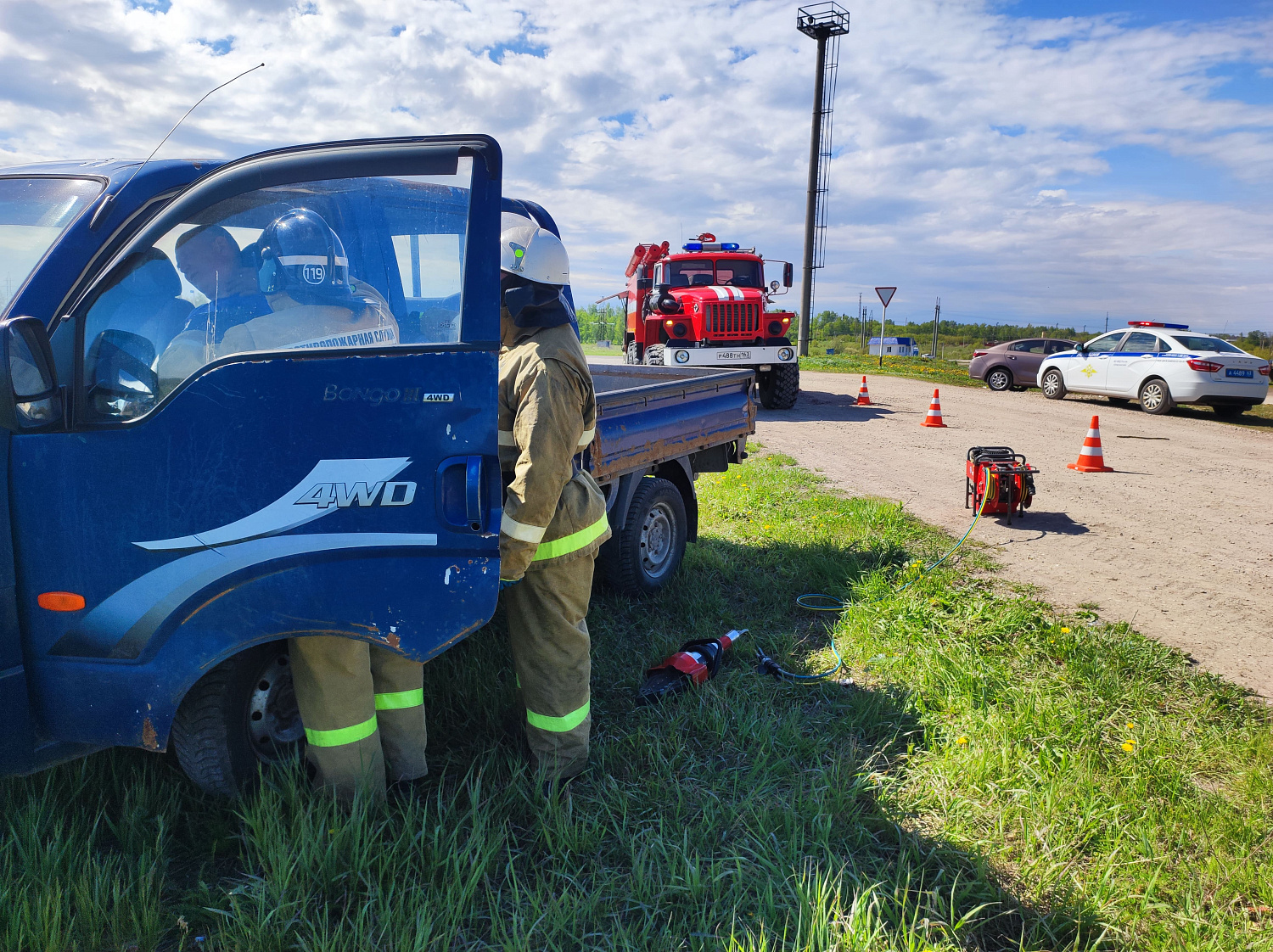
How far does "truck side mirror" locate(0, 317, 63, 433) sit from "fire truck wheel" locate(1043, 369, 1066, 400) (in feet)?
56.3

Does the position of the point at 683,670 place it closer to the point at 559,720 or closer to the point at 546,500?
the point at 559,720

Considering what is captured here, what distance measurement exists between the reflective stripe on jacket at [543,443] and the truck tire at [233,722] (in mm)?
838

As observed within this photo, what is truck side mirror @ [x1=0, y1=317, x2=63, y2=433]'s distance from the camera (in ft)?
6.83

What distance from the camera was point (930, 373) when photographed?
22844 millimetres

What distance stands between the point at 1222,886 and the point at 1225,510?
19.1 ft

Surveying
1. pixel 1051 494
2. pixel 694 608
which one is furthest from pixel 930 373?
pixel 694 608

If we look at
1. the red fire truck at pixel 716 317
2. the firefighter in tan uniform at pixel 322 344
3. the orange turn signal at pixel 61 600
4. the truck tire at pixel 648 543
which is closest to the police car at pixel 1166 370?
the red fire truck at pixel 716 317

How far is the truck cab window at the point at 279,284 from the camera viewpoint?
2.27 m

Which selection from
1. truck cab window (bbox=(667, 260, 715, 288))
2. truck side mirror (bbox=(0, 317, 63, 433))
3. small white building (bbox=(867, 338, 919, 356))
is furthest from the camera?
small white building (bbox=(867, 338, 919, 356))

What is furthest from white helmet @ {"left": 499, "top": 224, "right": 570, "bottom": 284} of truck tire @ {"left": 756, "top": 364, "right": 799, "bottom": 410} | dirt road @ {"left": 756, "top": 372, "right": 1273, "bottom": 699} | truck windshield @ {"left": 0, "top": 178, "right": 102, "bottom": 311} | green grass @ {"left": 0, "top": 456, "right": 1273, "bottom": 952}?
truck tire @ {"left": 756, "top": 364, "right": 799, "bottom": 410}

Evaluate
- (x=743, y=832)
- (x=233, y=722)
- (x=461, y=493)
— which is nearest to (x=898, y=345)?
(x=743, y=832)

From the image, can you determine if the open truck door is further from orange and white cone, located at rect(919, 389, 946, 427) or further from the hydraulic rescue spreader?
orange and white cone, located at rect(919, 389, 946, 427)

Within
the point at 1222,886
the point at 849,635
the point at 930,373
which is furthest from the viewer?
the point at 930,373

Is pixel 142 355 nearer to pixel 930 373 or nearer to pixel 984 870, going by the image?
pixel 984 870
